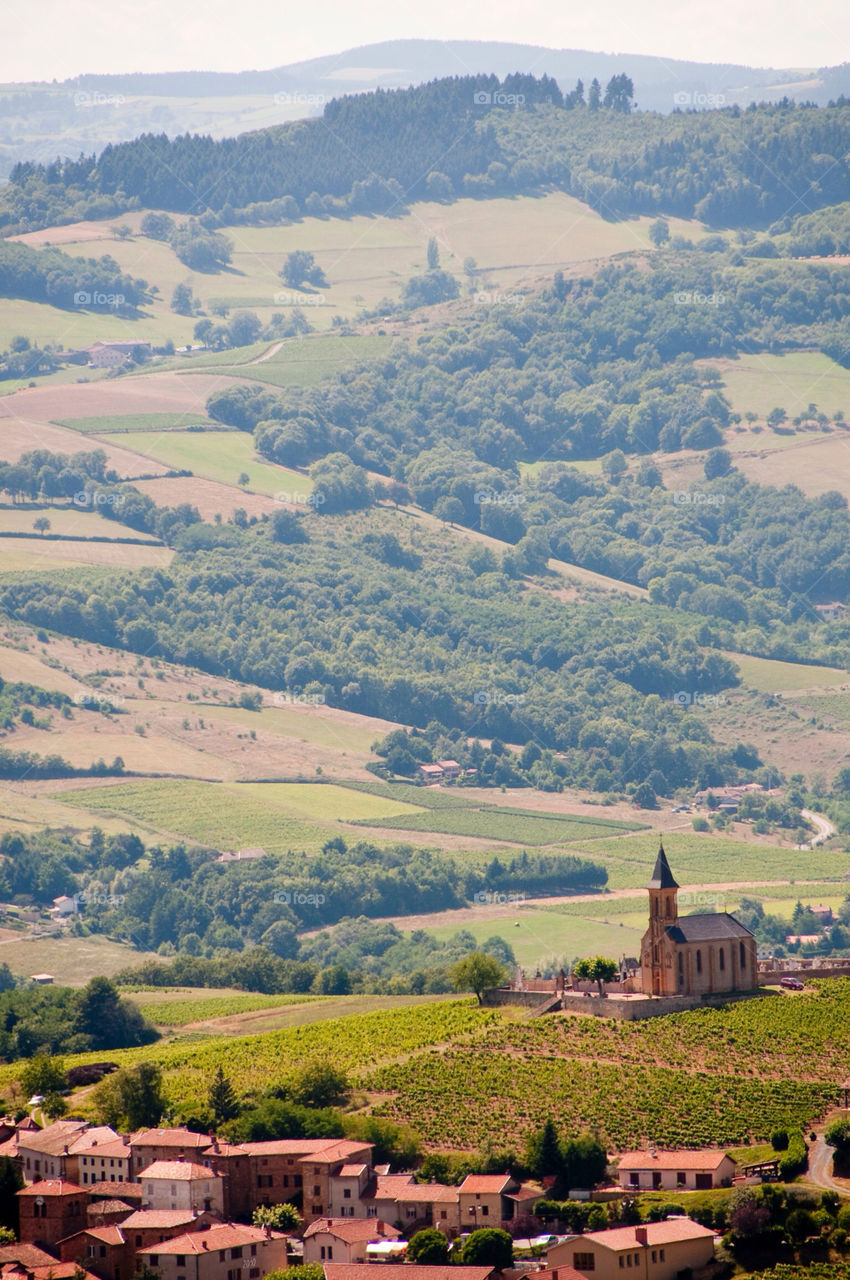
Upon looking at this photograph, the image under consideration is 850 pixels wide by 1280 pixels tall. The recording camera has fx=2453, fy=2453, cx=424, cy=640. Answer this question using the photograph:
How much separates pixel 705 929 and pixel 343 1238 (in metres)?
28.0

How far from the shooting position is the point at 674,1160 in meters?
86.5

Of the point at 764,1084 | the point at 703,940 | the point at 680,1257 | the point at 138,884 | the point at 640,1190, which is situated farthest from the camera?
the point at 138,884

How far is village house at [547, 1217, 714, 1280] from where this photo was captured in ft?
256

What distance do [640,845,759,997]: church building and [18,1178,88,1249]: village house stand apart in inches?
1153

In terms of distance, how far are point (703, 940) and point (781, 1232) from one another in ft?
86.1

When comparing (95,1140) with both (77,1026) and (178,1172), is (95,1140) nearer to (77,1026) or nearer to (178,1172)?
(178,1172)

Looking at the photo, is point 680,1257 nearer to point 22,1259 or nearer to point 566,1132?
point 566,1132

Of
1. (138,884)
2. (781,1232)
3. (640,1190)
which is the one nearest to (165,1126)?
(640,1190)

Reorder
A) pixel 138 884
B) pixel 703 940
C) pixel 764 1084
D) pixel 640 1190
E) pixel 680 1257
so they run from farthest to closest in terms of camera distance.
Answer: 1. pixel 138 884
2. pixel 703 940
3. pixel 764 1084
4. pixel 640 1190
5. pixel 680 1257

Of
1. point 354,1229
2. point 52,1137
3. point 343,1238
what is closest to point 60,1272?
point 343,1238

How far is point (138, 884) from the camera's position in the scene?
618ft

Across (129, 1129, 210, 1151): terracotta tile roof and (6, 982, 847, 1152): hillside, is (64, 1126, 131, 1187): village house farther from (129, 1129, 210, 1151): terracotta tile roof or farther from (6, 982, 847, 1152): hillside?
(6, 982, 847, 1152): hillside

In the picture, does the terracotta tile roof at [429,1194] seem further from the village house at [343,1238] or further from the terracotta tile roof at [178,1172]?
the terracotta tile roof at [178,1172]

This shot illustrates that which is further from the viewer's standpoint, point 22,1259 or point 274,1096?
point 274,1096
